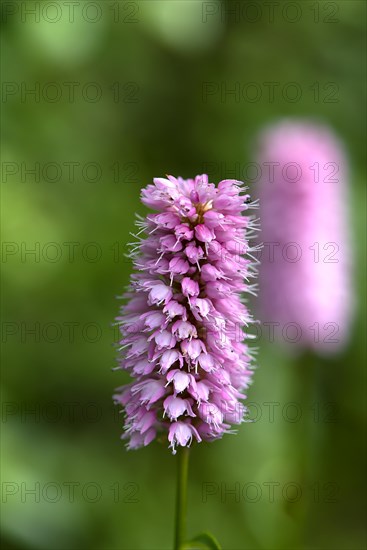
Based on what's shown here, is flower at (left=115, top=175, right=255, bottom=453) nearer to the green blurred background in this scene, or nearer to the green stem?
the green stem

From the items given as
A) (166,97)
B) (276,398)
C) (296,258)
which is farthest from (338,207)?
(166,97)

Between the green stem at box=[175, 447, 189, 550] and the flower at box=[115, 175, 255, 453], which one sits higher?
the flower at box=[115, 175, 255, 453]

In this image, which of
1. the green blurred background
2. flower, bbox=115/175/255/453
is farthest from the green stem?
the green blurred background

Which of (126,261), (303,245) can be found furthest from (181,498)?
(126,261)

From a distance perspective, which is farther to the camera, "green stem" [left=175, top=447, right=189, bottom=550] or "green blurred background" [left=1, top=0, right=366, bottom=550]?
"green blurred background" [left=1, top=0, right=366, bottom=550]

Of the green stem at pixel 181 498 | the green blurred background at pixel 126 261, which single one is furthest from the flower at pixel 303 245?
the green stem at pixel 181 498

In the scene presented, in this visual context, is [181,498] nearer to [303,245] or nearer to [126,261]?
[303,245]
